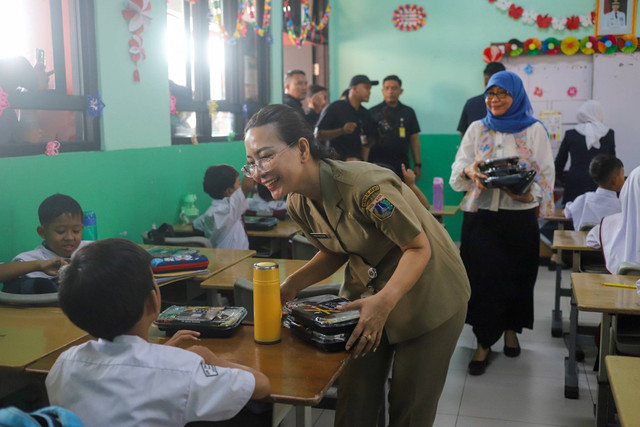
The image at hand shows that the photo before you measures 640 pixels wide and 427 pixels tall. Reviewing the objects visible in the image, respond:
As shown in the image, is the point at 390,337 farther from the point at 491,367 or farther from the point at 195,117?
the point at 195,117

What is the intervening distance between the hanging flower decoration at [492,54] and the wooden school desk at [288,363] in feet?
18.5

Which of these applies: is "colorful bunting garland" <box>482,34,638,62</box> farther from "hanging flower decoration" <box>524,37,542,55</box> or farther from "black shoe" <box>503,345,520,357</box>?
"black shoe" <box>503,345,520,357</box>

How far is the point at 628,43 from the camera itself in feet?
20.2

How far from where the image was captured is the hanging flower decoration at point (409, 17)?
22.6 feet

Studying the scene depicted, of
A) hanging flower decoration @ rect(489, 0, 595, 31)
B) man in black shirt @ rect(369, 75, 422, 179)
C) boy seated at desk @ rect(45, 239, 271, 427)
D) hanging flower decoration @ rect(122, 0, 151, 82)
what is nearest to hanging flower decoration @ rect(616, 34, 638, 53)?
hanging flower decoration @ rect(489, 0, 595, 31)

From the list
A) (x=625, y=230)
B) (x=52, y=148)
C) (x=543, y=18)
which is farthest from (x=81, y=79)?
(x=543, y=18)

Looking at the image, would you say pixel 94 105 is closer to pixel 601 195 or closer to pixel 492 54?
pixel 601 195

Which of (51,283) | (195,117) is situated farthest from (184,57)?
(51,283)

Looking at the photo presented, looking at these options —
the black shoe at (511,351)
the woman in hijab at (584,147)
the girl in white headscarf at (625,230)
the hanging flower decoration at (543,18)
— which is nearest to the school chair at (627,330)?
the girl in white headscarf at (625,230)

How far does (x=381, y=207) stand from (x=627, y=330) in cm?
151

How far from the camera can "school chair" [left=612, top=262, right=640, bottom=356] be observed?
2369 millimetres

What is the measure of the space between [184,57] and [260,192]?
115 centimetres

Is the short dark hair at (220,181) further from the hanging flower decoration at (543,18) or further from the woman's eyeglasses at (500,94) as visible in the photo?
the hanging flower decoration at (543,18)

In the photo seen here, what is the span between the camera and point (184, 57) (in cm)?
452
